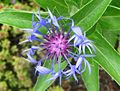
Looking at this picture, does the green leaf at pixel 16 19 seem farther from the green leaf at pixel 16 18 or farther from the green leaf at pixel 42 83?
the green leaf at pixel 42 83

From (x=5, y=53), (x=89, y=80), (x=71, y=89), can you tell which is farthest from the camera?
(x=71, y=89)

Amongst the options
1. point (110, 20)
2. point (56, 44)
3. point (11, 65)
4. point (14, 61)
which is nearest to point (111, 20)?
point (110, 20)

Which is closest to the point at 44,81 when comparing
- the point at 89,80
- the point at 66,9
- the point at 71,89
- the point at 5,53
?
the point at 89,80

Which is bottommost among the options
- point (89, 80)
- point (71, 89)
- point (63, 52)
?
point (71, 89)

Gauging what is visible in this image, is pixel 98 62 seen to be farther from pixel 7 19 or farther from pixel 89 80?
pixel 7 19

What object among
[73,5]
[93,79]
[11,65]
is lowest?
[93,79]

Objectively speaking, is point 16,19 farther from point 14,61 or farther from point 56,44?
point 14,61
